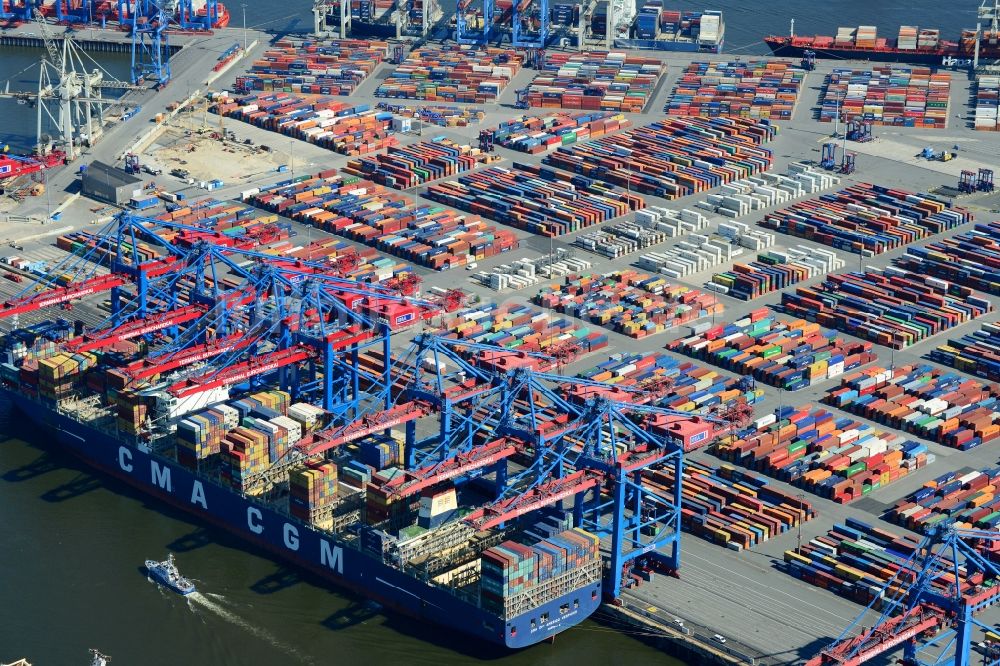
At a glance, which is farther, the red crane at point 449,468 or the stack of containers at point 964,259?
the stack of containers at point 964,259

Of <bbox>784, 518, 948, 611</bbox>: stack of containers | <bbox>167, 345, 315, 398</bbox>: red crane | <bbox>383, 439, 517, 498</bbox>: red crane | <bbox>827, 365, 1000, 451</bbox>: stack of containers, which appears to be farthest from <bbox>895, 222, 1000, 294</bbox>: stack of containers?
<bbox>167, 345, 315, 398</bbox>: red crane

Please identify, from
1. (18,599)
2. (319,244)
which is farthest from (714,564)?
(319,244)

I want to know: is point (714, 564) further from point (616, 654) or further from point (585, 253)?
point (585, 253)

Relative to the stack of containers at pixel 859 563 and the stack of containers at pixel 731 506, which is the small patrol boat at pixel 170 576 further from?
the stack of containers at pixel 859 563

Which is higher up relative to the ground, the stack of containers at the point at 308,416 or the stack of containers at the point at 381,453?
the stack of containers at the point at 308,416

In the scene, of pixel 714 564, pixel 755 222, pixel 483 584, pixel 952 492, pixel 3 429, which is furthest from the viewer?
pixel 755 222

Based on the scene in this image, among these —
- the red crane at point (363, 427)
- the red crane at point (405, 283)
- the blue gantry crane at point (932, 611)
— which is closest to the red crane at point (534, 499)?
the red crane at point (363, 427)

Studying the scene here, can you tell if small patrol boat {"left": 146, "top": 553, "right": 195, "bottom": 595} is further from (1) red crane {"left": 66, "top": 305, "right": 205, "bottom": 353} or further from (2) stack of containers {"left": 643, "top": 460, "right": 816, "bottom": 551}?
(2) stack of containers {"left": 643, "top": 460, "right": 816, "bottom": 551}
